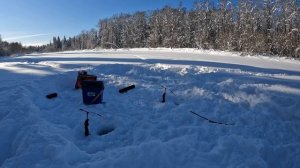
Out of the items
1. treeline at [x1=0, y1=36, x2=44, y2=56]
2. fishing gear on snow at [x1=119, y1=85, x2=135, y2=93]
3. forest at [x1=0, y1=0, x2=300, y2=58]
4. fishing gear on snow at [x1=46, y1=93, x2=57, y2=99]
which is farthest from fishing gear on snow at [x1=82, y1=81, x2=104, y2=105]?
treeline at [x1=0, y1=36, x2=44, y2=56]

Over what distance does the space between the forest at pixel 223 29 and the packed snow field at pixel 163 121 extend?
10.3m

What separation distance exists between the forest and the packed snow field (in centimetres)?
1032

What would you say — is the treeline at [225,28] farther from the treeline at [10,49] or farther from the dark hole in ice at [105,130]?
the treeline at [10,49]

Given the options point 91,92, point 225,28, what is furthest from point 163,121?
point 225,28

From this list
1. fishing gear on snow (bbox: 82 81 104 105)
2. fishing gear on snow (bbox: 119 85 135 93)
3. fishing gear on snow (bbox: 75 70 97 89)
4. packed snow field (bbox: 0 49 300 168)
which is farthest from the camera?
fishing gear on snow (bbox: 75 70 97 89)

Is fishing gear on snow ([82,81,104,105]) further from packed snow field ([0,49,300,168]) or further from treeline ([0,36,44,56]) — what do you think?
treeline ([0,36,44,56])

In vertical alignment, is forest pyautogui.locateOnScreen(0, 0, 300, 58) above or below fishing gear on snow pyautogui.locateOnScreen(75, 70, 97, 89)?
above

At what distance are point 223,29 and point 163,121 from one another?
2839 cm

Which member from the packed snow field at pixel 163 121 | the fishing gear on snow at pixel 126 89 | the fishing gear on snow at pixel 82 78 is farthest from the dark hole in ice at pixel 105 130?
the fishing gear on snow at pixel 82 78

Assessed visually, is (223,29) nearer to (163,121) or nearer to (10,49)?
(163,121)

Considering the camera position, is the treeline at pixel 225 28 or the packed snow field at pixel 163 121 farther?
the treeline at pixel 225 28

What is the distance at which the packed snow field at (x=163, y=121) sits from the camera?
697 centimetres

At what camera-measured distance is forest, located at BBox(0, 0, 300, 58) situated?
73.2ft

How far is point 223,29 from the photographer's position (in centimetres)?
3541
